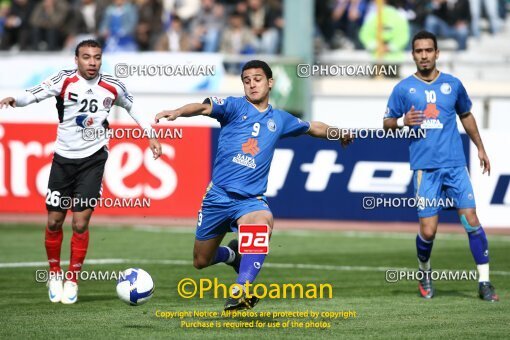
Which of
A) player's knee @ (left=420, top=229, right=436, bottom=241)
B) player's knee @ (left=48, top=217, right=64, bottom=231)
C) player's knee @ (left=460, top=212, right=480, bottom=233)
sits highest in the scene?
player's knee @ (left=460, top=212, right=480, bottom=233)

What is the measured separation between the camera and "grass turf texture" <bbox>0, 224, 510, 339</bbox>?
8.81 m

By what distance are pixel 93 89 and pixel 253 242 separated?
8.32 ft

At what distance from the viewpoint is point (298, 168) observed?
18188mm

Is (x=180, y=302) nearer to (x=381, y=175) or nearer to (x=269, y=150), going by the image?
(x=269, y=150)

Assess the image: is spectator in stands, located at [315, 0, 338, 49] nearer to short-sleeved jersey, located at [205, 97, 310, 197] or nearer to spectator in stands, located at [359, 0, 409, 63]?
spectator in stands, located at [359, 0, 409, 63]

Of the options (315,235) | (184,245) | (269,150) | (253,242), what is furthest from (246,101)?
(315,235)

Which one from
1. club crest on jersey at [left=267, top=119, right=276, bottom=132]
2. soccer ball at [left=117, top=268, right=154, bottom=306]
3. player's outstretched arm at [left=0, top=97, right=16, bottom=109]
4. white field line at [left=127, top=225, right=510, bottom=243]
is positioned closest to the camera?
soccer ball at [left=117, top=268, right=154, bottom=306]

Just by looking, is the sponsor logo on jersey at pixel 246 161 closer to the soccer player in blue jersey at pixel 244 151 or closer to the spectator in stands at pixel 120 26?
the soccer player in blue jersey at pixel 244 151

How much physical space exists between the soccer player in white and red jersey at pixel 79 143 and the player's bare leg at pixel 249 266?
64.0 inches

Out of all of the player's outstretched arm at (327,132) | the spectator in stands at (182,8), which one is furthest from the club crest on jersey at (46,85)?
the spectator in stands at (182,8)

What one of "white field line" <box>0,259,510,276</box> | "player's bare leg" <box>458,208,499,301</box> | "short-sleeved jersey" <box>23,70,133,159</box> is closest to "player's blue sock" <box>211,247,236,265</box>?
"short-sleeved jersey" <box>23,70,133,159</box>

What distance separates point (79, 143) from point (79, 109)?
13.1 inches

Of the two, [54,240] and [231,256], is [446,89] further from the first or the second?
[54,240]

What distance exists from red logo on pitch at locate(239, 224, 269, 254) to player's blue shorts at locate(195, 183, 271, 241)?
296 mm
